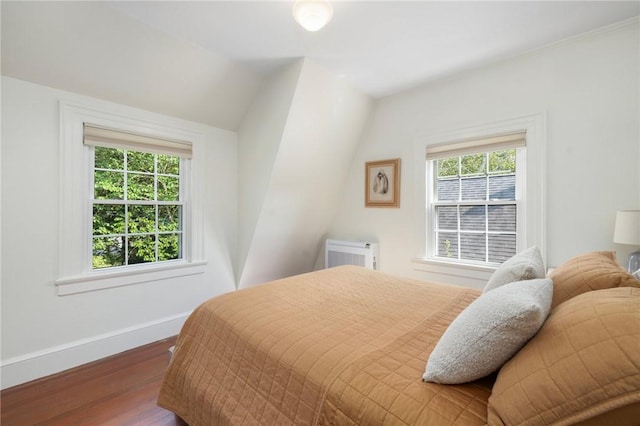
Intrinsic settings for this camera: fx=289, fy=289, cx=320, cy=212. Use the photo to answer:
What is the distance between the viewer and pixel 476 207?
282cm

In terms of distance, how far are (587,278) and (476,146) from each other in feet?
6.01

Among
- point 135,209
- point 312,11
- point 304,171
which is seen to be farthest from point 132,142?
point 312,11

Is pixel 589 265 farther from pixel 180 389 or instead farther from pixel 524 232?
pixel 180 389

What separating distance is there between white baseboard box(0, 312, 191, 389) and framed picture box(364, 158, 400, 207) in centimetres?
247

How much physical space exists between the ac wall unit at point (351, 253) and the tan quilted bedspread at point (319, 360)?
4.32 ft

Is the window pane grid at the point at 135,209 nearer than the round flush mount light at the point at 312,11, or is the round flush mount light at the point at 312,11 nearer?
the round flush mount light at the point at 312,11

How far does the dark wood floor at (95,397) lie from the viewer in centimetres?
172

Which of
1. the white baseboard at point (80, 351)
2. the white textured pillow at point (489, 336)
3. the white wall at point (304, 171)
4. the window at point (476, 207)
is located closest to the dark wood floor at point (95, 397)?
the white baseboard at point (80, 351)

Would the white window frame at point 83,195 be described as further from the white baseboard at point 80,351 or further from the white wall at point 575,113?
the white wall at point 575,113

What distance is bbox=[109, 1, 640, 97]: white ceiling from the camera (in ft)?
6.11

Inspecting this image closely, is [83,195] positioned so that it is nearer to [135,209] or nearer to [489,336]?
[135,209]

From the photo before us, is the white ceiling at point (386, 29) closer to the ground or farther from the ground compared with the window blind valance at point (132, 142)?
farther from the ground

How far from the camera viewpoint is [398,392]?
34.4 inches

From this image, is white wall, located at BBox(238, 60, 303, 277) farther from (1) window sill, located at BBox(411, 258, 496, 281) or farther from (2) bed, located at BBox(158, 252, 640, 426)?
(1) window sill, located at BBox(411, 258, 496, 281)
